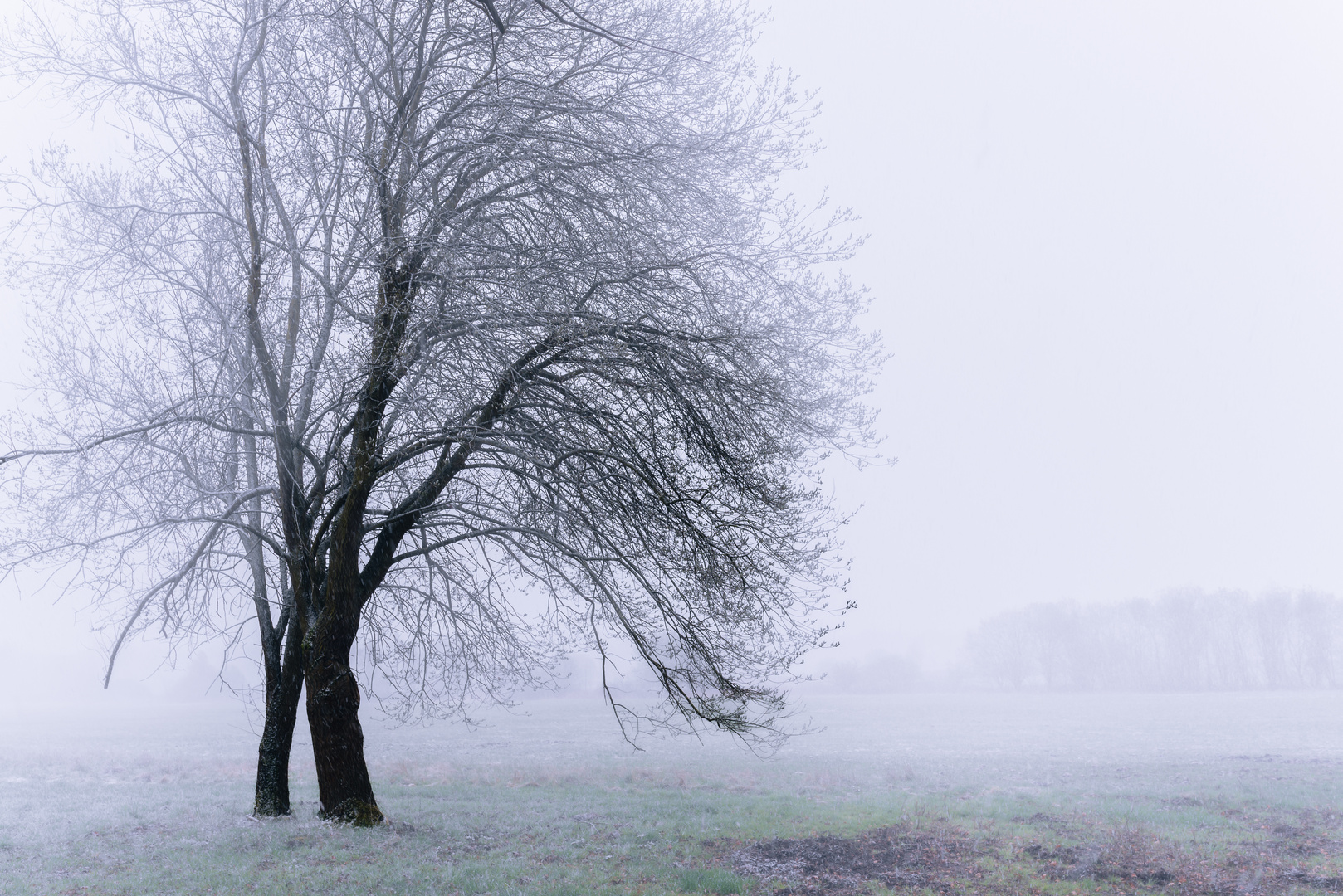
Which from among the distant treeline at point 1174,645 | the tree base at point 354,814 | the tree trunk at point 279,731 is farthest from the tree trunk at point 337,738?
the distant treeline at point 1174,645

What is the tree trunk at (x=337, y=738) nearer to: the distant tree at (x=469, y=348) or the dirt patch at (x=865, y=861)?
the distant tree at (x=469, y=348)

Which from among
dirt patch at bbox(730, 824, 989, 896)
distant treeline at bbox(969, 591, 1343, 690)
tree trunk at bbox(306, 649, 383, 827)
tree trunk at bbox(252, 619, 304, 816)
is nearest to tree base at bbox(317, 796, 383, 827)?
tree trunk at bbox(306, 649, 383, 827)

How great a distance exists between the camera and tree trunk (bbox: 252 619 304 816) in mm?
11992

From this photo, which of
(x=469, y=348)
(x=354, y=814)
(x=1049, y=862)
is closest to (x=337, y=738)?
(x=354, y=814)

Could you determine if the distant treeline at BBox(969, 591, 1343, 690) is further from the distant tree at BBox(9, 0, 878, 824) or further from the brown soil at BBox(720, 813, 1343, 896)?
the distant tree at BBox(9, 0, 878, 824)

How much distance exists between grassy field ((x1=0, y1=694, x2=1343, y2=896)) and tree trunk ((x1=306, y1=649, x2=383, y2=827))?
16.6 inches

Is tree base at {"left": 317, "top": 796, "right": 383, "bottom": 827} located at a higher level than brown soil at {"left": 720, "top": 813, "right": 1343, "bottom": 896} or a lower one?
higher

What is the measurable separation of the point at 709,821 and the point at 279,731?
653 cm

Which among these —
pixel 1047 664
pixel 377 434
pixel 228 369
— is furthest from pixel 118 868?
pixel 1047 664

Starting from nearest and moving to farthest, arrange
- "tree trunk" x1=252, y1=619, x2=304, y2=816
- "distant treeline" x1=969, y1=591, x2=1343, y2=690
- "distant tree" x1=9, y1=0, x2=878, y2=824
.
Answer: "distant tree" x1=9, y1=0, x2=878, y2=824, "tree trunk" x1=252, y1=619, x2=304, y2=816, "distant treeline" x1=969, y1=591, x2=1343, y2=690

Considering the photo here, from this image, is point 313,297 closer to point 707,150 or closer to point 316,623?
point 316,623

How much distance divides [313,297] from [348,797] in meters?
6.58

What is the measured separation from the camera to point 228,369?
1184 cm

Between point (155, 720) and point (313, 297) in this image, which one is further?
point (155, 720)
